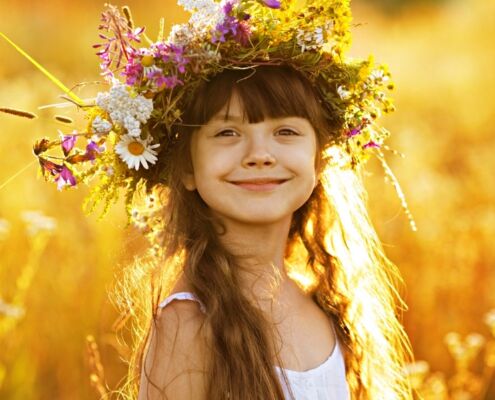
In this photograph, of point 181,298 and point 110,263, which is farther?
point 110,263

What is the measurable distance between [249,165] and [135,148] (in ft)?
1.06

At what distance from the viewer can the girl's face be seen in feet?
9.10

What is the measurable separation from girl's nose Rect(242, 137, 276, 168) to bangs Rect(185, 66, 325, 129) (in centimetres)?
6

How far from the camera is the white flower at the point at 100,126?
264cm

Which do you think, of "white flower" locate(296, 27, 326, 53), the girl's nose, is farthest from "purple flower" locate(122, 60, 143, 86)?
"white flower" locate(296, 27, 326, 53)

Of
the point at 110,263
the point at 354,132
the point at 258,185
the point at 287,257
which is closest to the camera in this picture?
the point at 258,185

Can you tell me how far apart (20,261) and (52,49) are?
6330 mm

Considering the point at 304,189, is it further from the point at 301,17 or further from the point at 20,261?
the point at 20,261

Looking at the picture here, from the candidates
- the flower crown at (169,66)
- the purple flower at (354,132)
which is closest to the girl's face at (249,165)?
the flower crown at (169,66)

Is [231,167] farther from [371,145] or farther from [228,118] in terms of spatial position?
[371,145]

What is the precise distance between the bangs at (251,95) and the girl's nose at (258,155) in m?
0.06

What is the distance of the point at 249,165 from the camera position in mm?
2775

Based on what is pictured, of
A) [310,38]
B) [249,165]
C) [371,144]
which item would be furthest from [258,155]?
[371,144]

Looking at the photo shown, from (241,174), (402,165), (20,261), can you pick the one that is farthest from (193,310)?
(402,165)
